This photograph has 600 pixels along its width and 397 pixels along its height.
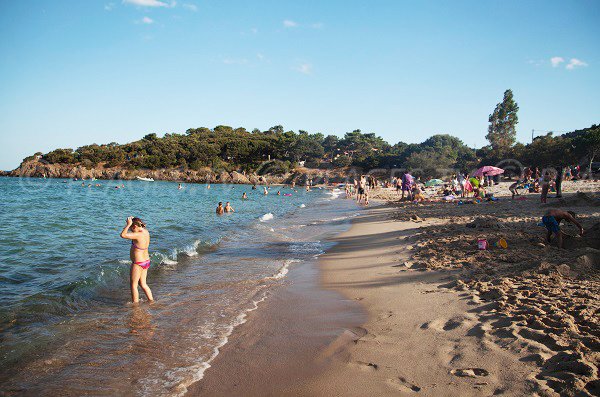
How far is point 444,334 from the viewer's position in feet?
12.6

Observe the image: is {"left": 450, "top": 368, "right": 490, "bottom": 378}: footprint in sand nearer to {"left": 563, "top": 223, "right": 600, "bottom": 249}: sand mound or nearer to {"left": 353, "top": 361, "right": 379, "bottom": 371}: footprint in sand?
{"left": 353, "top": 361, "right": 379, "bottom": 371}: footprint in sand

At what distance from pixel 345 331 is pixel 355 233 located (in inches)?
325

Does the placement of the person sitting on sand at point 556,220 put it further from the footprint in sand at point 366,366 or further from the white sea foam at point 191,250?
the white sea foam at point 191,250

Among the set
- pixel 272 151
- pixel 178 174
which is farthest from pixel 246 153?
pixel 178 174

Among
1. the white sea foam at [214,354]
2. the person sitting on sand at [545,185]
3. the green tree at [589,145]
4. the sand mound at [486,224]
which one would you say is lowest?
the white sea foam at [214,354]

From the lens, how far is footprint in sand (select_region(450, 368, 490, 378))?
117 inches

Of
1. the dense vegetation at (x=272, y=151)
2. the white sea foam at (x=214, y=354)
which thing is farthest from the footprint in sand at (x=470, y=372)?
the dense vegetation at (x=272, y=151)

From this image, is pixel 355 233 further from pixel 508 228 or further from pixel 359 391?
pixel 359 391

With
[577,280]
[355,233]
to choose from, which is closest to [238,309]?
[577,280]

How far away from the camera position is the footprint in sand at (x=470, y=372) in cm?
298

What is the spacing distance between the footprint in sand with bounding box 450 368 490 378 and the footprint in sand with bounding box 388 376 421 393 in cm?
41

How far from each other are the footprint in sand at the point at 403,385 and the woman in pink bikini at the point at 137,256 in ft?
14.8

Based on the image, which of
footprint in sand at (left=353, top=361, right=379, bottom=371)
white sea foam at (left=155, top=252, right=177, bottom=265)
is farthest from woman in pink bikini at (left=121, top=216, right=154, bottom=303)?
footprint in sand at (left=353, top=361, right=379, bottom=371)

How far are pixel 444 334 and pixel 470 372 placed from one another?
31.9 inches
